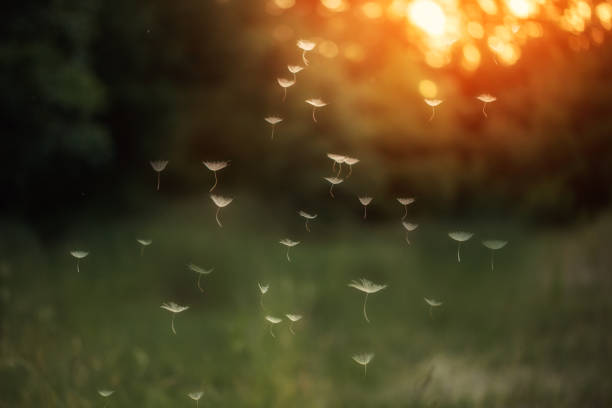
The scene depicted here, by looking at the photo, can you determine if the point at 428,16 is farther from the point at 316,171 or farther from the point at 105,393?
the point at 105,393

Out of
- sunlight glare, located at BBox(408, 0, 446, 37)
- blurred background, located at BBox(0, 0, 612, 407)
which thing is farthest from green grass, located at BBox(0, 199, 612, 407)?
sunlight glare, located at BBox(408, 0, 446, 37)

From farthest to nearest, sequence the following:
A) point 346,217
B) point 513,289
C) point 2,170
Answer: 1. point 346,217
2. point 2,170
3. point 513,289

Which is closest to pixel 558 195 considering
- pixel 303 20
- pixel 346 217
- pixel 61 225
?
pixel 346 217

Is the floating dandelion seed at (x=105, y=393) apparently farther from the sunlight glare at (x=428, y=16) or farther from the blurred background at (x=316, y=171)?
the sunlight glare at (x=428, y=16)

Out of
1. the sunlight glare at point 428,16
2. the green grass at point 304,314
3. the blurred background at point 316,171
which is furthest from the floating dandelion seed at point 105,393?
the sunlight glare at point 428,16

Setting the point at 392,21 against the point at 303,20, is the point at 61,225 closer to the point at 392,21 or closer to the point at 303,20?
the point at 303,20

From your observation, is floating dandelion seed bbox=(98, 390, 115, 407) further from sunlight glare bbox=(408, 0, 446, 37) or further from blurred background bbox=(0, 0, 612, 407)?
sunlight glare bbox=(408, 0, 446, 37)

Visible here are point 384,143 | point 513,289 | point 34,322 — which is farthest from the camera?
point 384,143
